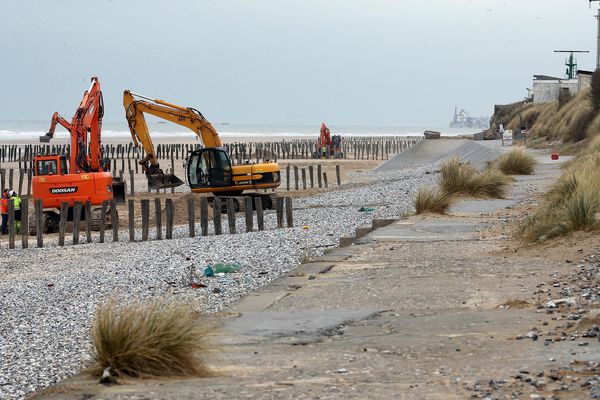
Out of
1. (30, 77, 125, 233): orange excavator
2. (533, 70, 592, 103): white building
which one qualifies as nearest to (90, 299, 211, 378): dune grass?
(30, 77, 125, 233): orange excavator

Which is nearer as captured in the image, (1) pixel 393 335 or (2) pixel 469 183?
(1) pixel 393 335

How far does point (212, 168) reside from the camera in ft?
99.9

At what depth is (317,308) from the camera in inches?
404

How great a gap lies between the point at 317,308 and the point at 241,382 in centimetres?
322

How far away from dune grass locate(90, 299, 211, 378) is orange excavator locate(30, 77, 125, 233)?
63.3 ft

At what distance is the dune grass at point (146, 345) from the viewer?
23.6 ft

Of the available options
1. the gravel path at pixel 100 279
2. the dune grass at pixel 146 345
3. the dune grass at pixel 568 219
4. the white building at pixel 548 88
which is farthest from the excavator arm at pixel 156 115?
the white building at pixel 548 88

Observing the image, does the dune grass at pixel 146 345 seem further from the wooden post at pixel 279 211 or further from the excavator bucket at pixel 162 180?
the excavator bucket at pixel 162 180

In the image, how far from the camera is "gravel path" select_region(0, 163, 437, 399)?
368 inches

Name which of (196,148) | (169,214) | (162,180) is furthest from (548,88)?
(169,214)

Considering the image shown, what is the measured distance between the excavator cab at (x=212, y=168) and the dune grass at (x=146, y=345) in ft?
75.5

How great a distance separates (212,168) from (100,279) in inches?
614

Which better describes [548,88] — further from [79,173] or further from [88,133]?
[79,173]

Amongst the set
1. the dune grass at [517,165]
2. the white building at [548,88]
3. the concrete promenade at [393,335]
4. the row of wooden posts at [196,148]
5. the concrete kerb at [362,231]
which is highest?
the white building at [548,88]
